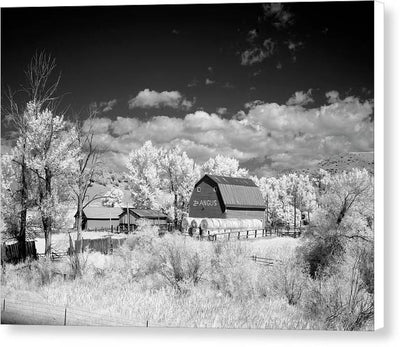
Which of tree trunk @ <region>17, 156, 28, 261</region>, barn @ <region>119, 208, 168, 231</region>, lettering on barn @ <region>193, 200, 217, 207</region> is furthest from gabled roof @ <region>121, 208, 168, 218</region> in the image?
tree trunk @ <region>17, 156, 28, 261</region>

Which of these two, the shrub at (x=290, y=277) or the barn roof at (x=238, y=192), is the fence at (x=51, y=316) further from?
the barn roof at (x=238, y=192)

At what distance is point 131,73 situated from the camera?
684 cm

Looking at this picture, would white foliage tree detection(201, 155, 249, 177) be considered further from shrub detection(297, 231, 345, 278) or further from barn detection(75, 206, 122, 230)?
barn detection(75, 206, 122, 230)

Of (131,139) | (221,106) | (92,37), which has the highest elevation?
(92,37)

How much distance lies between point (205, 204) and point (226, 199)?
0.87m

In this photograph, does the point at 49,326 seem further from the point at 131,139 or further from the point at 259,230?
the point at 259,230

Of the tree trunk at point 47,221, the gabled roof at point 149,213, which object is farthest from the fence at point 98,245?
the gabled roof at point 149,213

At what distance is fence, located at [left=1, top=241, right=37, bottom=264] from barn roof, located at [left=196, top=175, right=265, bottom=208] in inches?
185

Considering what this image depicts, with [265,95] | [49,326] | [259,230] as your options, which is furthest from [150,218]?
[265,95]

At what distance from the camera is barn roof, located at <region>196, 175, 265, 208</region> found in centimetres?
954

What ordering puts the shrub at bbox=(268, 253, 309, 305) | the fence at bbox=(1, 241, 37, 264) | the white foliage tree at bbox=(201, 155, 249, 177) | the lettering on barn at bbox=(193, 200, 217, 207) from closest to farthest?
1. the shrub at bbox=(268, 253, 309, 305)
2. the fence at bbox=(1, 241, 37, 264)
3. the white foliage tree at bbox=(201, 155, 249, 177)
4. the lettering on barn at bbox=(193, 200, 217, 207)

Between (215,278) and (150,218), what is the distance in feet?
12.8

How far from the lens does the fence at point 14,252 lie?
676cm

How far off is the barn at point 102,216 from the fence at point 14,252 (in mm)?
7226
